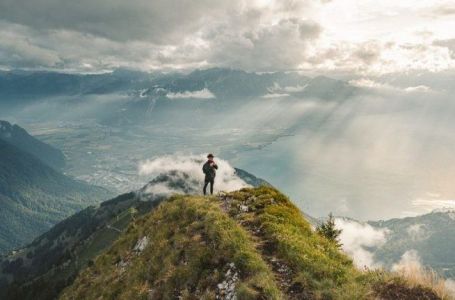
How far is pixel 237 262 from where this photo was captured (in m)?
19.1

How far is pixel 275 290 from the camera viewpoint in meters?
16.4

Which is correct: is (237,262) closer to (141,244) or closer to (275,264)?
(275,264)

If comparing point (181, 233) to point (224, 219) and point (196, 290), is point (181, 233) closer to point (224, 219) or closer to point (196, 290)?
point (224, 219)

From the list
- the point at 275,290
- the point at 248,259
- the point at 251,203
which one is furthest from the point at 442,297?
the point at 251,203

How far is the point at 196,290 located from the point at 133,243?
53.0ft

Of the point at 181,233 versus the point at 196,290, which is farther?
the point at 181,233

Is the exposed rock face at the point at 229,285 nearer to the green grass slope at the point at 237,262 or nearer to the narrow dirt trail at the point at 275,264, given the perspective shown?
the green grass slope at the point at 237,262

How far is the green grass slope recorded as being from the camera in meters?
16.7

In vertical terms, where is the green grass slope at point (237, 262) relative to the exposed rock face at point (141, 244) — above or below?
above

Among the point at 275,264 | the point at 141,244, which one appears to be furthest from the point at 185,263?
the point at 141,244

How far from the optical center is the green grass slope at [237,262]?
16656 mm

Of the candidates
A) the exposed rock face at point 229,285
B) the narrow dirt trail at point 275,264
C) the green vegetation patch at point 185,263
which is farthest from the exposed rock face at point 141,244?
the exposed rock face at point 229,285

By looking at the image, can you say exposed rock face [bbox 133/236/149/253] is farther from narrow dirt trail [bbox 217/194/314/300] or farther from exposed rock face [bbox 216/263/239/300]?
exposed rock face [bbox 216/263/239/300]

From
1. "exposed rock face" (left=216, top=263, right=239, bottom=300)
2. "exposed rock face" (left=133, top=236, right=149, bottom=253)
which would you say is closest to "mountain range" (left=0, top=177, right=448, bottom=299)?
"exposed rock face" (left=216, top=263, right=239, bottom=300)
